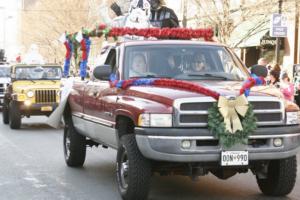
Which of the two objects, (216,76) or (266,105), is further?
(216,76)

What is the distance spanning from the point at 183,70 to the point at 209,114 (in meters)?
1.46

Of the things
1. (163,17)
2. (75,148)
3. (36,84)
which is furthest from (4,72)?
(75,148)

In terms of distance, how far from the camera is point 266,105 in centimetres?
687

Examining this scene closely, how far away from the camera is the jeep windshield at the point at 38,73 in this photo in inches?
712

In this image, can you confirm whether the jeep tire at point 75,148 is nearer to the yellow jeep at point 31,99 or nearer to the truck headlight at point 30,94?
the yellow jeep at point 31,99

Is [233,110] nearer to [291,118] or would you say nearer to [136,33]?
[291,118]

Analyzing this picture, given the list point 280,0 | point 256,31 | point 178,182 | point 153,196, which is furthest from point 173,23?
point 256,31

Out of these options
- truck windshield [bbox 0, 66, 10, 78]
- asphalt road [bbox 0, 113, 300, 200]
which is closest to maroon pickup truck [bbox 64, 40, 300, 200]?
asphalt road [bbox 0, 113, 300, 200]

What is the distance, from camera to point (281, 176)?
7449mm

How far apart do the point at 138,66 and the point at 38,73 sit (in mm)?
10577

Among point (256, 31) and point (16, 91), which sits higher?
point (256, 31)

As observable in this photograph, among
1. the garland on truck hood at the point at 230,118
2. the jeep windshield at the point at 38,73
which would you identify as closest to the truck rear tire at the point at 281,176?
the garland on truck hood at the point at 230,118

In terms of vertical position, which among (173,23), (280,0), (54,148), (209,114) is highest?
(280,0)

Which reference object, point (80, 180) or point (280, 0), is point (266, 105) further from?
point (280, 0)
